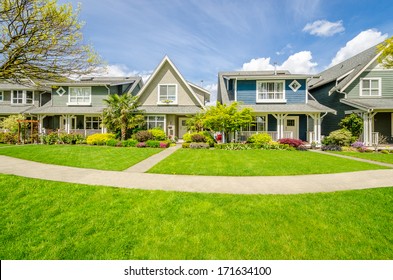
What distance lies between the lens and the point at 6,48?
5.74 metres

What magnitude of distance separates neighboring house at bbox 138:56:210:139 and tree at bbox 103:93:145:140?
189cm

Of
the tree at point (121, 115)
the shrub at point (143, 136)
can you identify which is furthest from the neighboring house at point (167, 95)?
the shrub at point (143, 136)

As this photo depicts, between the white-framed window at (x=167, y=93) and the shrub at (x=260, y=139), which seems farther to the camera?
the white-framed window at (x=167, y=93)

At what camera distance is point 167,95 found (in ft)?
75.3

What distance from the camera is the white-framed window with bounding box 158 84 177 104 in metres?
22.9

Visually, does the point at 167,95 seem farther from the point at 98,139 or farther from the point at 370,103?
the point at 370,103

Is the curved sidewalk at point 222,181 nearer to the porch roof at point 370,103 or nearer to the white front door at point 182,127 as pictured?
the porch roof at point 370,103

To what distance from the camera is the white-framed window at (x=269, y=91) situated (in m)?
21.3

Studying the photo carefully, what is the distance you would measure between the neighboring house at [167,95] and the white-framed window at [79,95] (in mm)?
6645

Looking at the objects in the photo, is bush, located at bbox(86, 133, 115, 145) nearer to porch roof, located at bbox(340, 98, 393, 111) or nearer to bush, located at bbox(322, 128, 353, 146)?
bush, located at bbox(322, 128, 353, 146)

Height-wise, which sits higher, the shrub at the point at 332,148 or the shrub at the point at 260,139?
the shrub at the point at 260,139

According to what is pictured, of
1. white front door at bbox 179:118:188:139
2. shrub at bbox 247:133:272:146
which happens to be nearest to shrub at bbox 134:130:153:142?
white front door at bbox 179:118:188:139

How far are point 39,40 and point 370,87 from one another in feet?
87.5

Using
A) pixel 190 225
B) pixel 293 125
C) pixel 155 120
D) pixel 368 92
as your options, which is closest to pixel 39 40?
pixel 190 225
